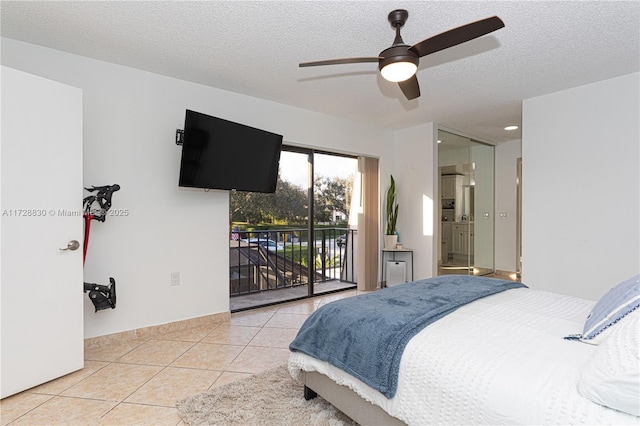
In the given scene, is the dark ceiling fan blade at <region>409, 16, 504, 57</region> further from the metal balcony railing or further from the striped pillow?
the metal balcony railing

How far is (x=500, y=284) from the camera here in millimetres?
2381

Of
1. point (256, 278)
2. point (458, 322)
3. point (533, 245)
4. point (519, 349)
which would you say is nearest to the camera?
point (519, 349)

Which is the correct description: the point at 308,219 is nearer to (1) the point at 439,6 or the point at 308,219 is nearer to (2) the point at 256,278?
(2) the point at 256,278

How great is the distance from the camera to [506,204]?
5.78 meters

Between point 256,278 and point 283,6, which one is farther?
point 256,278

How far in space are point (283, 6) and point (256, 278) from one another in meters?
3.23

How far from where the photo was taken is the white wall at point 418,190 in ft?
15.5

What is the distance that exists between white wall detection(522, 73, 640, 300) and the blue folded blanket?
1.93 metres

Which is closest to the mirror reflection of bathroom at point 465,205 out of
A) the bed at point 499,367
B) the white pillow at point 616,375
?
the bed at point 499,367

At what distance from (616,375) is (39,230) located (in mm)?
3033

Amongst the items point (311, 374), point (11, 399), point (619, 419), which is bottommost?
point (11, 399)

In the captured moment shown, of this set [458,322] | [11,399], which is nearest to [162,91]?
[11,399]

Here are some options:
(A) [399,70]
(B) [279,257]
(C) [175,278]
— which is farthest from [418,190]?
(C) [175,278]

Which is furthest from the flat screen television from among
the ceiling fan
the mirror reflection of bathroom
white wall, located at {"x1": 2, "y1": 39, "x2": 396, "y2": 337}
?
the mirror reflection of bathroom
